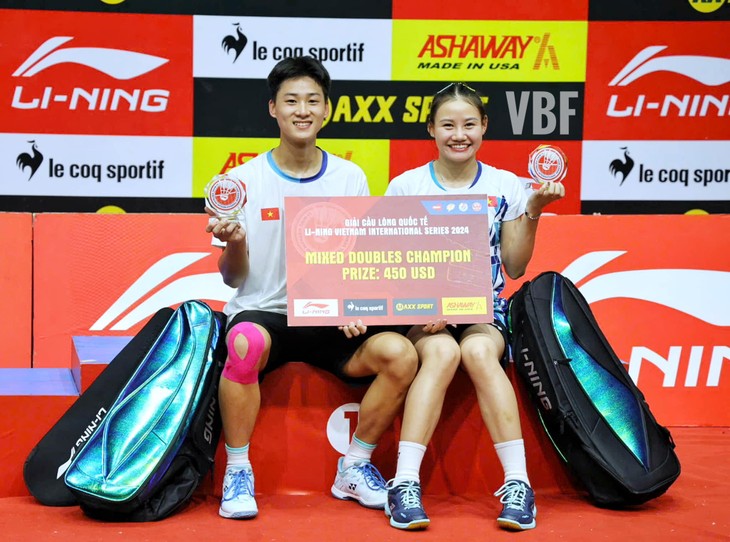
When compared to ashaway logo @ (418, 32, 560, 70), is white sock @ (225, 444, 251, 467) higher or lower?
lower

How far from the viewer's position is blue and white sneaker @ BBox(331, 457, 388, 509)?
2.95 m

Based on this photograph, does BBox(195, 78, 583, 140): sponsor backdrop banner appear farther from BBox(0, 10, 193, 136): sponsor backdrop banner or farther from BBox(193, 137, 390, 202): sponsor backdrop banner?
BBox(0, 10, 193, 136): sponsor backdrop banner

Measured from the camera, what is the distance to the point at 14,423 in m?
3.04

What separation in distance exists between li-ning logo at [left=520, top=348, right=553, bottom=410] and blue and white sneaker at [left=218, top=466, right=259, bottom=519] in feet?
3.14

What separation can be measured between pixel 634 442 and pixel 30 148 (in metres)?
3.25

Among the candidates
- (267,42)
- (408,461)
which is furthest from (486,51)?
(408,461)

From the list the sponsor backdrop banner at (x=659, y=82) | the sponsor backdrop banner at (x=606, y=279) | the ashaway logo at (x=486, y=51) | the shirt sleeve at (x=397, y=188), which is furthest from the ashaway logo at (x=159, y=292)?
the sponsor backdrop banner at (x=659, y=82)

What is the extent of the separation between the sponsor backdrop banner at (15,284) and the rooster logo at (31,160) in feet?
2.12

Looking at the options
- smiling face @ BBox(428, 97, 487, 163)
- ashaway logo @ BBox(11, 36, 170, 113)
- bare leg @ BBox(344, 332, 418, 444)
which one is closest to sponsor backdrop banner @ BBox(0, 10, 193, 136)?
ashaway logo @ BBox(11, 36, 170, 113)

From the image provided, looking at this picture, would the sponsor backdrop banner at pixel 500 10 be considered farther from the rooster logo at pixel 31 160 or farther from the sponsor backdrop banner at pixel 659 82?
the rooster logo at pixel 31 160

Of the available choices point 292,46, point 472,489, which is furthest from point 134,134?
point 472,489

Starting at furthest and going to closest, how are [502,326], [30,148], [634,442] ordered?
1. [30,148]
2. [502,326]
3. [634,442]

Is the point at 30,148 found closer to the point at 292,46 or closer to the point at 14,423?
the point at 292,46

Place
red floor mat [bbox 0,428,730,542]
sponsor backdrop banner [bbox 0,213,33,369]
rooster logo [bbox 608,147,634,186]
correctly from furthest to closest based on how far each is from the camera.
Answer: rooster logo [bbox 608,147,634,186], sponsor backdrop banner [bbox 0,213,33,369], red floor mat [bbox 0,428,730,542]
